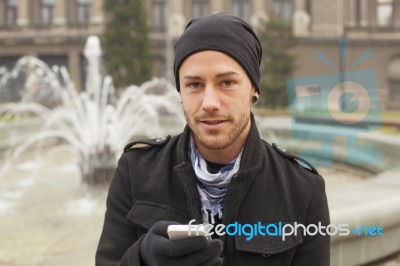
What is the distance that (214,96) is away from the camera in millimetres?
→ 1671

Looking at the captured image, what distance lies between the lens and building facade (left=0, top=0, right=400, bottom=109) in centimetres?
3634

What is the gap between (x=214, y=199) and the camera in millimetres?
1777

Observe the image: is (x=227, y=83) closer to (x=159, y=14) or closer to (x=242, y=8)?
(x=242, y=8)

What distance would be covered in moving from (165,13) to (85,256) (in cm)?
3763

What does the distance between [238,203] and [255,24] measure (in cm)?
3703

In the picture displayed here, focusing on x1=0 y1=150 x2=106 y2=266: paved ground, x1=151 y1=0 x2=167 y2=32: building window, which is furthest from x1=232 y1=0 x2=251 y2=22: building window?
x1=0 y1=150 x2=106 y2=266: paved ground

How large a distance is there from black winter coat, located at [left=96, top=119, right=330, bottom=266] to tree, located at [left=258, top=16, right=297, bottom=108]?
26615mm

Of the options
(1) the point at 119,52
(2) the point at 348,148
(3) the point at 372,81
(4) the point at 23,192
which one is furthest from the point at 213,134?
(3) the point at 372,81

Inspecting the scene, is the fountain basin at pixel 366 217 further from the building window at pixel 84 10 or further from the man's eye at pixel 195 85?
the building window at pixel 84 10

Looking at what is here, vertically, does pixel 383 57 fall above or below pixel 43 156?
above

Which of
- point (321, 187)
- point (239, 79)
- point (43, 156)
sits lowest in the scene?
point (43, 156)

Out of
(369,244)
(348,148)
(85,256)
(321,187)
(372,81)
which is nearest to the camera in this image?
(321,187)

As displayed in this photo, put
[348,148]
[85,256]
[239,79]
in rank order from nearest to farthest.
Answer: [239,79] → [85,256] → [348,148]

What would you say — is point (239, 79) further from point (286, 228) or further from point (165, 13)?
point (165, 13)
